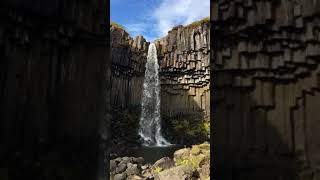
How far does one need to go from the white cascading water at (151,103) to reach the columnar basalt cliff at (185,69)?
57cm

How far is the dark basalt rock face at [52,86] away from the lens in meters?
5.70

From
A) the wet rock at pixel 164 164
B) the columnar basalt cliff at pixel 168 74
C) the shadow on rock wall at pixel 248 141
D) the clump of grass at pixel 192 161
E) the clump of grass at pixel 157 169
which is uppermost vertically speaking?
the columnar basalt cliff at pixel 168 74

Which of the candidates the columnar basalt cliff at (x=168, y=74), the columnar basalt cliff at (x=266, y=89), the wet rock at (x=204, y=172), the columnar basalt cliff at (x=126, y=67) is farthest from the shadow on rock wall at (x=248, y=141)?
the columnar basalt cliff at (x=126, y=67)

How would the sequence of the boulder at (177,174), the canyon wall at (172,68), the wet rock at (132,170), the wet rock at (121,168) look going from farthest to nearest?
the canyon wall at (172,68) < the wet rock at (121,168) < the wet rock at (132,170) < the boulder at (177,174)

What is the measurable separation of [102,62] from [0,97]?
2.59 m

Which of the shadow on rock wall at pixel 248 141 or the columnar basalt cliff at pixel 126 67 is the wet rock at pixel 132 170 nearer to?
the shadow on rock wall at pixel 248 141

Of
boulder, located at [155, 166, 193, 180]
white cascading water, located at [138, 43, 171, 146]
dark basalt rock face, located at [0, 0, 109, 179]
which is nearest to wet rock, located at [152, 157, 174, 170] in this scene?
boulder, located at [155, 166, 193, 180]

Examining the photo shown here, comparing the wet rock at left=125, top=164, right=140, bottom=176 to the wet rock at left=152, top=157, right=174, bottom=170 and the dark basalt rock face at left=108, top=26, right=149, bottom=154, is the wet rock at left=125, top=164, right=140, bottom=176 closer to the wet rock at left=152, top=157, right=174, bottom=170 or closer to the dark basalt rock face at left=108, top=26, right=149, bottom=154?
the wet rock at left=152, top=157, right=174, bottom=170

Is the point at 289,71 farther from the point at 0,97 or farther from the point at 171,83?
the point at 171,83

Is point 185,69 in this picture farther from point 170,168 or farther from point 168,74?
point 170,168

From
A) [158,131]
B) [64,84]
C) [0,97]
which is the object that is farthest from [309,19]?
[158,131]

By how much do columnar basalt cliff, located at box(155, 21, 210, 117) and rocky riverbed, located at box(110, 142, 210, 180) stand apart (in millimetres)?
11486

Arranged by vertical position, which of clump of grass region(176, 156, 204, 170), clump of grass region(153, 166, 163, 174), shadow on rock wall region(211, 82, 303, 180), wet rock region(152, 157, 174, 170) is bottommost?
clump of grass region(153, 166, 163, 174)

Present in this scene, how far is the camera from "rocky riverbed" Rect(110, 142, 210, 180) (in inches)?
488
